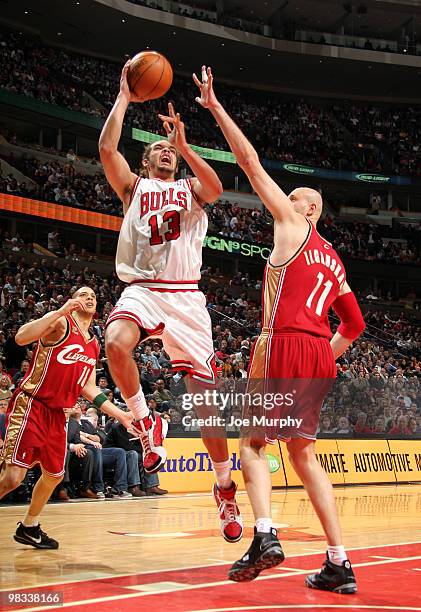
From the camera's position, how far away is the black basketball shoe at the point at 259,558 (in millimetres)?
4836

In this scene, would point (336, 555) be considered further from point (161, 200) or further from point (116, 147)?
point (116, 147)

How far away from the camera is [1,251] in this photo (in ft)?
83.8

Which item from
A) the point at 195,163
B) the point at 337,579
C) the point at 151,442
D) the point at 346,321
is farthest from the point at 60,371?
the point at 337,579

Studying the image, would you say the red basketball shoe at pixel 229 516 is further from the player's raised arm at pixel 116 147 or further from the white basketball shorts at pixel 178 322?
the player's raised arm at pixel 116 147

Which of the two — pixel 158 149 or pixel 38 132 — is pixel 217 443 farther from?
pixel 38 132

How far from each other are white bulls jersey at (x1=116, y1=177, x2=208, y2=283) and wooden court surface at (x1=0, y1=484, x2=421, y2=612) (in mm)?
2079

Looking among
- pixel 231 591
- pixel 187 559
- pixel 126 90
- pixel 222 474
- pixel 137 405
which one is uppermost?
pixel 126 90

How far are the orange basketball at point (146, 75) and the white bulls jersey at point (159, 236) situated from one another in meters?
0.65

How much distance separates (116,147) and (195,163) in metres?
0.60

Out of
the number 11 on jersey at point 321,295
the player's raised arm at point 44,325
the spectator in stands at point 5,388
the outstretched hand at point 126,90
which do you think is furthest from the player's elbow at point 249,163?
the spectator in stands at point 5,388

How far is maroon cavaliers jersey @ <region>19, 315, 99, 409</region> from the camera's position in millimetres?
7270

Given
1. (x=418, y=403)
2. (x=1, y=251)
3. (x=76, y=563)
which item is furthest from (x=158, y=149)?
(x=1, y=251)

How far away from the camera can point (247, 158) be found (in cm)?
535

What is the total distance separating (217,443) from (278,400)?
75 centimetres
